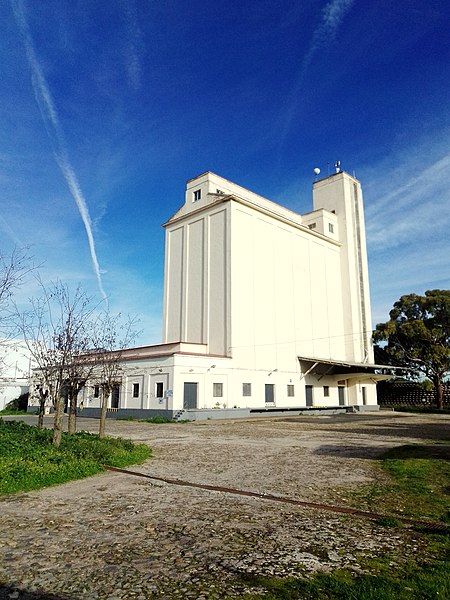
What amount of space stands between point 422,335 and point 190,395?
25.8 metres

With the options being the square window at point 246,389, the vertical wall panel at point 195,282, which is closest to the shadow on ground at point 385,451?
the square window at point 246,389

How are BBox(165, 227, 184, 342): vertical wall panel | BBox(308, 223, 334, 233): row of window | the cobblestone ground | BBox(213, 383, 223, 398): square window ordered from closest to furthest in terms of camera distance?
the cobblestone ground
BBox(213, 383, 223, 398): square window
BBox(165, 227, 184, 342): vertical wall panel
BBox(308, 223, 334, 233): row of window

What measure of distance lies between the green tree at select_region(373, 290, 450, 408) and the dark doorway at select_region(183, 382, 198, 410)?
22336mm

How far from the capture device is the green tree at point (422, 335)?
43562mm

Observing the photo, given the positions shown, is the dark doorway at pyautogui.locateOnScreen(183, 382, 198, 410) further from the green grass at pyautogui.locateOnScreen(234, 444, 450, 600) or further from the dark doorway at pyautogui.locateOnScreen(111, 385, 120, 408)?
the green grass at pyautogui.locateOnScreen(234, 444, 450, 600)

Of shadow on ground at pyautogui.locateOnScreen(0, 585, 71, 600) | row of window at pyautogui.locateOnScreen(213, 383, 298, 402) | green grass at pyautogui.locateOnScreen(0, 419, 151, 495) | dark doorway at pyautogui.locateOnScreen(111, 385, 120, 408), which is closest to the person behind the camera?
shadow on ground at pyautogui.locateOnScreen(0, 585, 71, 600)

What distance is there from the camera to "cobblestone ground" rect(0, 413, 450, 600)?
4059mm

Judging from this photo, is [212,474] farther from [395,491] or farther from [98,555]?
[98,555]

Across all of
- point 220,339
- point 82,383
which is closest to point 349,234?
point 220,339

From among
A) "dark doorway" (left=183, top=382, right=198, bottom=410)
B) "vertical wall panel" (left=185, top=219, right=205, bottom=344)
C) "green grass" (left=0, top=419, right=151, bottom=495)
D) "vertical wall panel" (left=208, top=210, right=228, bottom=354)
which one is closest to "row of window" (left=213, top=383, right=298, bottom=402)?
"dark doorway" (left=183, top=382, right=198, bottom=410)

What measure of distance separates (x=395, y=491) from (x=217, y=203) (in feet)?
113

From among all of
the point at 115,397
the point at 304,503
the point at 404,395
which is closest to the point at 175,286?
the point at 115,397

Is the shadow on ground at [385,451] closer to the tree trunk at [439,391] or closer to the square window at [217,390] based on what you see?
the square window at [217,390]

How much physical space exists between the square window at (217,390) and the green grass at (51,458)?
20.7 meters
